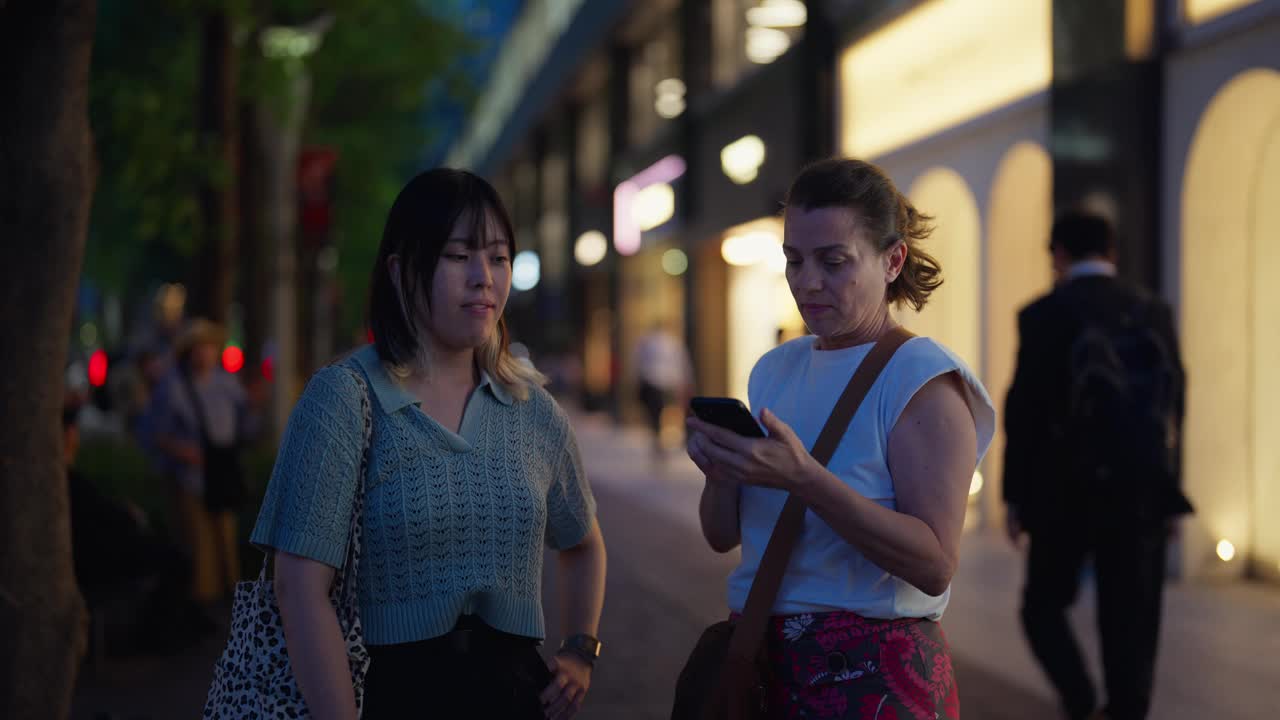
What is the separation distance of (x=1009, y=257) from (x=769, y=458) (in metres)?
10.9

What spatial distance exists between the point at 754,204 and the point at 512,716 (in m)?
17.7

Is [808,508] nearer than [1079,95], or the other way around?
[808,508]

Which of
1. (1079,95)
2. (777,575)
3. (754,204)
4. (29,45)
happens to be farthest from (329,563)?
(754,204)

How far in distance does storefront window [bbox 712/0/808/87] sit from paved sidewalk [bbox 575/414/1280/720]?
31.2ft

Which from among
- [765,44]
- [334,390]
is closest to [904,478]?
[334,390]

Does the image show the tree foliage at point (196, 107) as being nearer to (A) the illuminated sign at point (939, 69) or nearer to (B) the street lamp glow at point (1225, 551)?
(A) the illuminated sign at point (939, 69)

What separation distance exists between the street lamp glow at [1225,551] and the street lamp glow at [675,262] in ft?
49.7

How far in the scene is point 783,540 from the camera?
2.53 metres

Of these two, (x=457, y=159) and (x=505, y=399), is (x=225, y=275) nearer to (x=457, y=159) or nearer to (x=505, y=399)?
(x=505, y=399)

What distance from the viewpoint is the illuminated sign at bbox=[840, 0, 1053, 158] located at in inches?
464

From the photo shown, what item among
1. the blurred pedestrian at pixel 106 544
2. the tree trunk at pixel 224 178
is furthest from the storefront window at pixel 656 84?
the blurred pedestrian at pixel 106 544

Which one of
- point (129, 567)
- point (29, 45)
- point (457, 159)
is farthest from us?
point (457, 159)

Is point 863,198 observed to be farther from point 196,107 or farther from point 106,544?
point 196,107

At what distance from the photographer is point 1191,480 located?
961 centimetres
